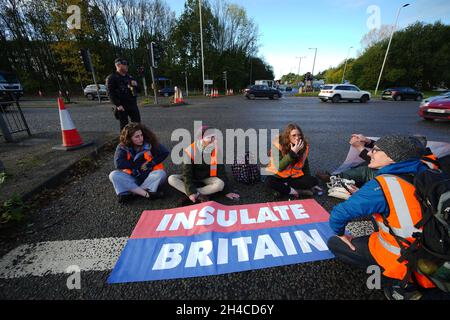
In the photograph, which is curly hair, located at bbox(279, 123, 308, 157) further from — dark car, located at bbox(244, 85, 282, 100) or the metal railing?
dark car, located at bbox(244, 85, 282, 100)

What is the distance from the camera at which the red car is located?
295 inches

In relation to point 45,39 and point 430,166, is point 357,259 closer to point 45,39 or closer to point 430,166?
point 430,166

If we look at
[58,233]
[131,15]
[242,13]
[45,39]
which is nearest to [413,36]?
[242,13]

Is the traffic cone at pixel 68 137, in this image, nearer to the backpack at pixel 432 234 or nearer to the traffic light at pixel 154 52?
the backpack at pixel 432 234

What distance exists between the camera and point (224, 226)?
7.35ft

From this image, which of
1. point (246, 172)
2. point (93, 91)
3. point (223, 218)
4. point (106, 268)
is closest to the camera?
point (106, 268)

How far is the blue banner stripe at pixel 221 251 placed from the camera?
1688mm

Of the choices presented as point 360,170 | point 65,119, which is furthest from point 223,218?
point 65,119

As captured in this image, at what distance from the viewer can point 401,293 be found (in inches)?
50.6

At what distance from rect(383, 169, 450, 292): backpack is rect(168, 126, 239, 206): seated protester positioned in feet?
6.28

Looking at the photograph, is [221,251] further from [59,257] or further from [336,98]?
[336,98]

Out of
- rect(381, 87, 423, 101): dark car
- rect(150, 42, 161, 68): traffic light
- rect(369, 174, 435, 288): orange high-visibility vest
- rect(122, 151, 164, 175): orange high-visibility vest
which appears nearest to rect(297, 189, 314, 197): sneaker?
rect(369, 174, 435, 288): orange high-visibility vest

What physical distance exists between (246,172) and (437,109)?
9.18 meters
